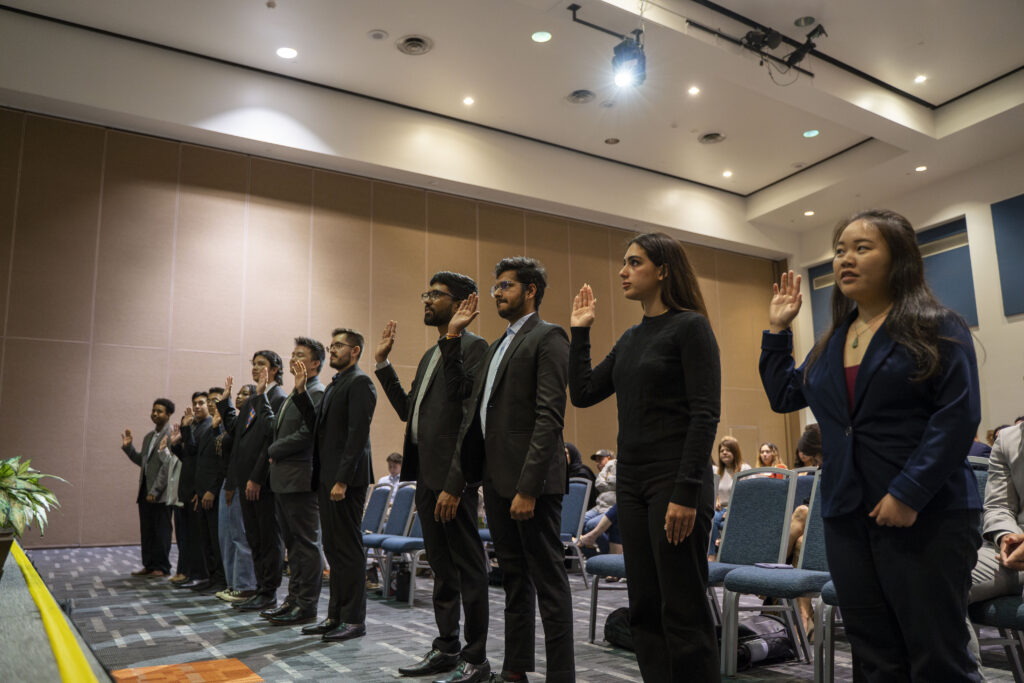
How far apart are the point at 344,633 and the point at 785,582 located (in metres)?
2.09

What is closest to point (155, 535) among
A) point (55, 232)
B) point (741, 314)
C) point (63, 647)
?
point (55, 232)

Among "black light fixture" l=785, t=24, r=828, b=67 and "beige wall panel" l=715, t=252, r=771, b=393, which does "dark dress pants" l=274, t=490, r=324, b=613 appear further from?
"beige wall panel" l=715, t=252, r=771, b=393

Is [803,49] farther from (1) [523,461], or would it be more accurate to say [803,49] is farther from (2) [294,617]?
(2) [294,617]

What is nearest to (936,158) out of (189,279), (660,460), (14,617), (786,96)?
(786,96)

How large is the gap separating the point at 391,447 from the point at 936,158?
862cm

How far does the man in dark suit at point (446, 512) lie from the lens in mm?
2896

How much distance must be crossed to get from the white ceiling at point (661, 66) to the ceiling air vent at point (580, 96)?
0.11 m

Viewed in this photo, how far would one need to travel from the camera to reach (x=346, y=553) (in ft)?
12.3

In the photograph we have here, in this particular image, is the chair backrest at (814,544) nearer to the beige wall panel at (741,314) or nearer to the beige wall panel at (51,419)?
the beige wall panel at (51,419)

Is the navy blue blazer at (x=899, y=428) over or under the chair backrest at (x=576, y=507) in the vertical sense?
over

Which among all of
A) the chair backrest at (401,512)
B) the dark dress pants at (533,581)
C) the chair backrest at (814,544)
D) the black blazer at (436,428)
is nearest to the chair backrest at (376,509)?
the chair backrest at (401,512)

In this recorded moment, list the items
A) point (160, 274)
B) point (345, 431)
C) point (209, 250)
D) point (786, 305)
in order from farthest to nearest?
point (209, 250)
point (160, 274)
point (345, 431)
point (786, 305)

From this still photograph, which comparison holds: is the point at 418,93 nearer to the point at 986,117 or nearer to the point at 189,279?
the point at 189,279

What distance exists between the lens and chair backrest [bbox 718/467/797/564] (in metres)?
3.20
